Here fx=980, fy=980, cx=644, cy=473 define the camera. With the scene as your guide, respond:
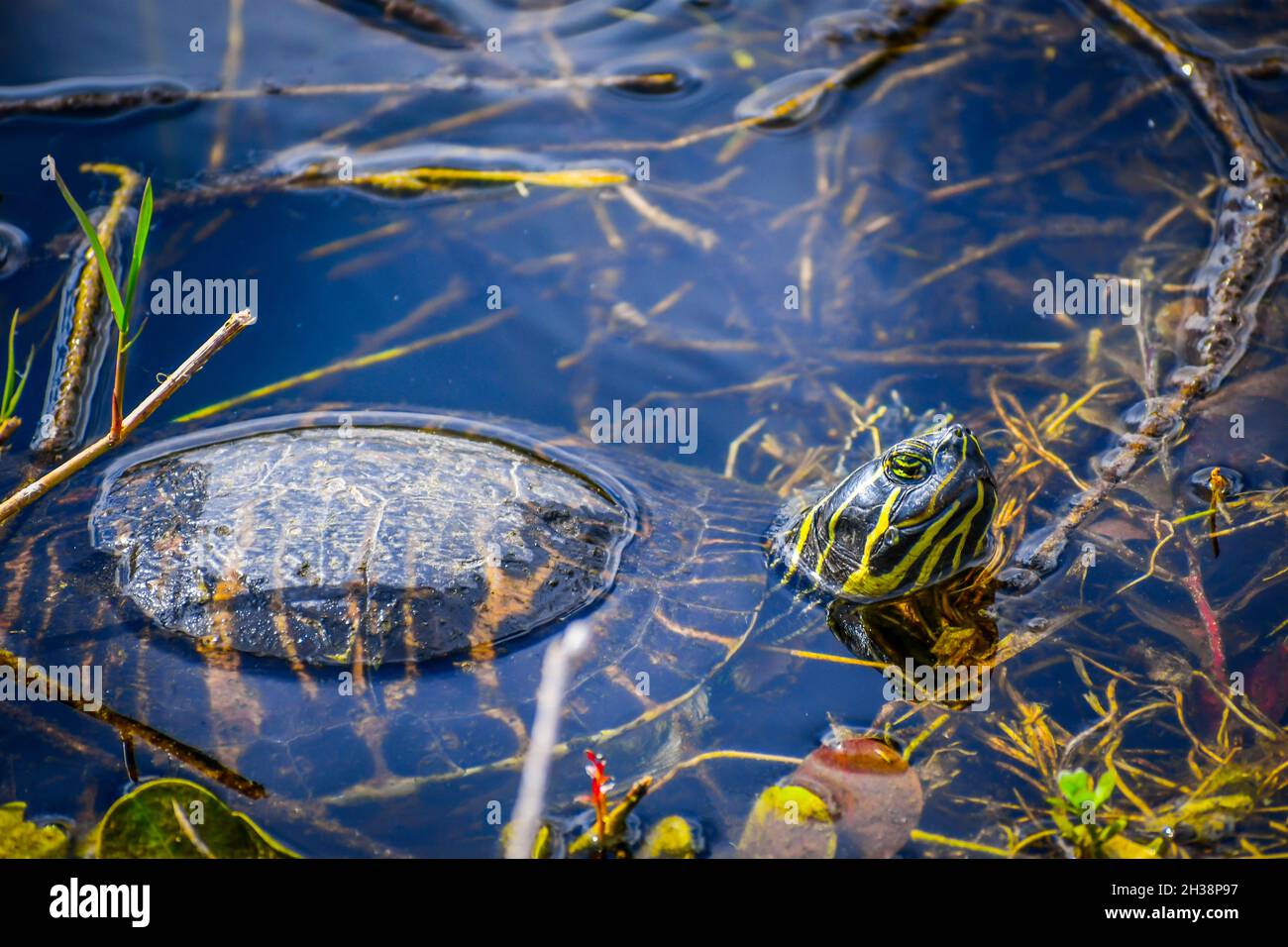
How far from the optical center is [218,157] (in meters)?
5.48

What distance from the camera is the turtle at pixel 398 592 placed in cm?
339

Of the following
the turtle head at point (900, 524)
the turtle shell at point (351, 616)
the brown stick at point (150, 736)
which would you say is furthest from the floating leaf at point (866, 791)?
the brown stick at point (150, 736)

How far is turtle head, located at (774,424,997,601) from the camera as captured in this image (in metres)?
3.66

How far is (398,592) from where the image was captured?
344cm

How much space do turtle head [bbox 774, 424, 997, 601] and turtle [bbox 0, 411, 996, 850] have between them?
10 mm

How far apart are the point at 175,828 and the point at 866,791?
2187 mm

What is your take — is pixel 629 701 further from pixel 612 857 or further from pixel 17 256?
pixel 17 256

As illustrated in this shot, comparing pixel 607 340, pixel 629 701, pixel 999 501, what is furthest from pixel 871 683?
pixel 607 340

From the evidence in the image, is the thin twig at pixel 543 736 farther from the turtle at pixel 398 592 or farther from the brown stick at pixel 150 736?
the brown stick at pixel 150 736

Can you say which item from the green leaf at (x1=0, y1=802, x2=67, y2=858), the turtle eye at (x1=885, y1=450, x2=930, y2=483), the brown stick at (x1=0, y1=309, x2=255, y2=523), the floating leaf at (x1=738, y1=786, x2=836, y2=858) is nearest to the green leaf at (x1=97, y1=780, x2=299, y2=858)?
the green leaf at (x1=0, y1=802, x2=67, y2=858)

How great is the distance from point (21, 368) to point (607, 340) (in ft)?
9.20

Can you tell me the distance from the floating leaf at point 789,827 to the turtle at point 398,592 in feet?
1.47

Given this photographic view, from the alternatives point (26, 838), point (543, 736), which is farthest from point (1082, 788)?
point (26, 838)

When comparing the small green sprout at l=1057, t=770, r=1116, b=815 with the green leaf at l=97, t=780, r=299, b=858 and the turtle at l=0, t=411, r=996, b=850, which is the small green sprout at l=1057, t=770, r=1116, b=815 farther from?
the green leaf at l=97, t=780, r=299, b=858
